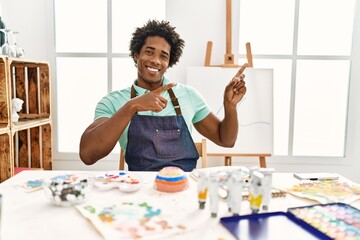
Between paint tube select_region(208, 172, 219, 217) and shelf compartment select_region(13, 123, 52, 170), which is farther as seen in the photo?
shelf compartment select_region(13, 123, 52, 170)

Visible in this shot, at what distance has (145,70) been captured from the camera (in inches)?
64.4

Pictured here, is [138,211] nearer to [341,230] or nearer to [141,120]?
[341,230]

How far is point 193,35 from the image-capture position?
8.21 feet

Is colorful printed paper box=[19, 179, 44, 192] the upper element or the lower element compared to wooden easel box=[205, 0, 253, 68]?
lower

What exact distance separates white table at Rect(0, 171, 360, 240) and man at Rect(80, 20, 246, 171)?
12.1 inches

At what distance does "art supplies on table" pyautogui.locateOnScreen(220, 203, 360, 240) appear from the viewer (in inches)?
29.4

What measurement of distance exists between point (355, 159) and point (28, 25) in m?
2.87

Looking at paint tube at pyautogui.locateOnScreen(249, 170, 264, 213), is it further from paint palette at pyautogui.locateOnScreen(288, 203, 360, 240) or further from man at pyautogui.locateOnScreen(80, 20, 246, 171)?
man at pyautogui.locateOnScreen(80, 20, 246, 171)

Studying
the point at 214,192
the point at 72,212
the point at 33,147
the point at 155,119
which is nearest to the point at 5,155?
the point at 33,147

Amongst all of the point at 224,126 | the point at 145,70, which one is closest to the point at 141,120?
the point at 145,70

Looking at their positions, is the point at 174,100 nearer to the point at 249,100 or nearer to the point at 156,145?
the point at 156,145

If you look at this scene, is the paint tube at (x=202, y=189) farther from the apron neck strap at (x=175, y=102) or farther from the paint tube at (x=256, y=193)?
the apron neck strap at (x=175, y=102)

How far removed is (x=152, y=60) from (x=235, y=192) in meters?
0.97

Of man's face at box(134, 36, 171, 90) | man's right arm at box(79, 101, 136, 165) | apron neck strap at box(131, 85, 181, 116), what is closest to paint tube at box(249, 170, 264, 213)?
man's right arm at box(79, 101, 136, 165)
